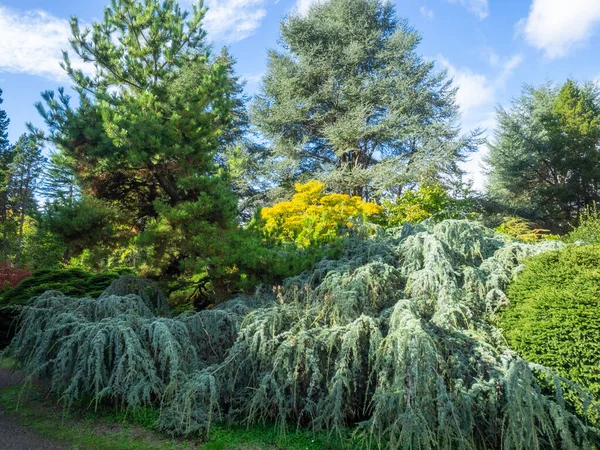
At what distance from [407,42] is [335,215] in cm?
1089

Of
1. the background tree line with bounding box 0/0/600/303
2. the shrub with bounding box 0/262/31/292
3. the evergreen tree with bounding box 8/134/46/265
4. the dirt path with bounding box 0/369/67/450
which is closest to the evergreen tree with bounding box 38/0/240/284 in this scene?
the background tree line with bounding box 0/0/600/303

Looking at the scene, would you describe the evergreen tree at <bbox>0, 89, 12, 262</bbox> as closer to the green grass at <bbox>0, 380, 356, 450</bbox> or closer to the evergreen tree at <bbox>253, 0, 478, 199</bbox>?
the evergreen tree at <bbox>253, 0, 478, 199</bbox>

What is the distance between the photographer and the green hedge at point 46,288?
6.03 meters

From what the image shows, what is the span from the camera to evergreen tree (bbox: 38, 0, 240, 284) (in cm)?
513

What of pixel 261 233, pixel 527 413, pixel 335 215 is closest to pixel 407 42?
pixel 335 215

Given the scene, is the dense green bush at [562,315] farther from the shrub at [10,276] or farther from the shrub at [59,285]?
the shrub at [10,276]

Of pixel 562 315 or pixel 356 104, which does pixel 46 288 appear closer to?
pixel 562 315

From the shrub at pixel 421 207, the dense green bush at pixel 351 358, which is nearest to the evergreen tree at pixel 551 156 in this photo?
the shrub at pixel 421 207

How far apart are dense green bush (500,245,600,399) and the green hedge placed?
5713 mm

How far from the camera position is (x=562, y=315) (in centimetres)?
315

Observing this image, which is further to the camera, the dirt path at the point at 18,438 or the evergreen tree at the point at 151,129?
the evergreen tree at the point at 151,129

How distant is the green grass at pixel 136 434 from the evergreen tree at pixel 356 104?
11634 millimetres

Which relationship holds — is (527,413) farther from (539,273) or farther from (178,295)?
(178,295)

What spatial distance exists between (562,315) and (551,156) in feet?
56.7
